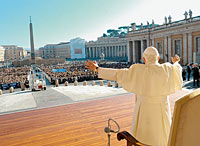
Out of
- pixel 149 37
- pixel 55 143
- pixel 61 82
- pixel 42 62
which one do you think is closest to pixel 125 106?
pixel 55 143

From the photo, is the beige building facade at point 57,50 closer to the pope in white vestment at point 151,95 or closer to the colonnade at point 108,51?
the colonnade at point 108,51

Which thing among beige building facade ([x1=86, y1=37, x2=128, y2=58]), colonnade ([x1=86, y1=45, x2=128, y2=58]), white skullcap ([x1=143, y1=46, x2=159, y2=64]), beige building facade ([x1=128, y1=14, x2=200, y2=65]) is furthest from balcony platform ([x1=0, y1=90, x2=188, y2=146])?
colonnade ([x1=86, y1=45, x2=128, y2=58])

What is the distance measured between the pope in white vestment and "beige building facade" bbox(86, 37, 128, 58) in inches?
3496

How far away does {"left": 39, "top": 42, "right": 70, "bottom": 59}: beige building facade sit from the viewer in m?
126

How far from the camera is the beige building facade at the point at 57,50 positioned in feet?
415

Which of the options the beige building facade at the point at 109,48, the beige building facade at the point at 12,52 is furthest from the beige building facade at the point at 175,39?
the beige building facade at the point at 12,52

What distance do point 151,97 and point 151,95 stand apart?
0.16 ft

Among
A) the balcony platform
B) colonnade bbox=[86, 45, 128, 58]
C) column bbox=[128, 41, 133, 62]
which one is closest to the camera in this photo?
the balcony platform

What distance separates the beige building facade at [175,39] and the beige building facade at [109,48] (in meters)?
50.0

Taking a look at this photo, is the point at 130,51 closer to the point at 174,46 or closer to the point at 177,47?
the point at 174,46

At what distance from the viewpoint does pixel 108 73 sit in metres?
2.82

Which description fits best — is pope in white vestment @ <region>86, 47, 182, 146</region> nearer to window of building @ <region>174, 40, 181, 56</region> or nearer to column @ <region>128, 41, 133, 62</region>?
window of building @ <region>174, 40, 181, 56</region>

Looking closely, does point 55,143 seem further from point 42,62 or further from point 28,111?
point 42,62

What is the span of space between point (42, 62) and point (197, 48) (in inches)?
2600
